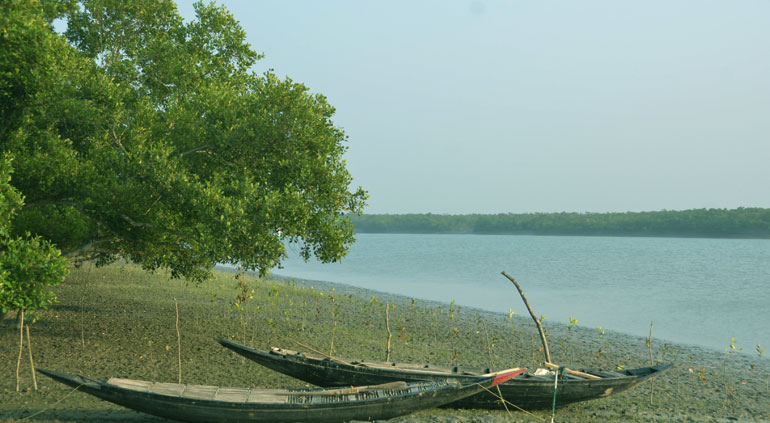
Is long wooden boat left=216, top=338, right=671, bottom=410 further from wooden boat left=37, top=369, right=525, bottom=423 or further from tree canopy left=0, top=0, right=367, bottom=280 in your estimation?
tree canopy left=0, top=0, right=367, bottom=280

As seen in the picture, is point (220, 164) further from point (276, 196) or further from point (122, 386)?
point (122, 386)

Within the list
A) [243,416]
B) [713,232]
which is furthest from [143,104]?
[713,232]

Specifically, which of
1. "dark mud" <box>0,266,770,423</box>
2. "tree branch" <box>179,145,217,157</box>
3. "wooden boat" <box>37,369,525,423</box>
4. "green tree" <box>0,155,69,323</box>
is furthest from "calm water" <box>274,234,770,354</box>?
"green tree" <box>0,155,69,323</box>

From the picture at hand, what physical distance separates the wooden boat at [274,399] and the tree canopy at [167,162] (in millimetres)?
3192

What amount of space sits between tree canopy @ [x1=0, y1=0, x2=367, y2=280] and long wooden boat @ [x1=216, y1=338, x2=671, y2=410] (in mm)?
2229

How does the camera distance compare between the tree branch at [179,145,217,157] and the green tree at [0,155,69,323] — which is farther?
the tree branch at [179,145,217,157]

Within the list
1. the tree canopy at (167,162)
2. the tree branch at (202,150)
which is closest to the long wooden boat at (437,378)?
the tree canopy at (167,162)

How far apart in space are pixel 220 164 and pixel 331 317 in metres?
11.7

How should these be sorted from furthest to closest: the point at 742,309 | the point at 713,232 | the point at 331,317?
1. the point at 713,232
2. the point at 742,309
3. the point at 331,317

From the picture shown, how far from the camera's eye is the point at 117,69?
16266 millimetres

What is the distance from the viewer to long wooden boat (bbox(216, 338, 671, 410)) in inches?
436

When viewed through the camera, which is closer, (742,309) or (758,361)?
(758,361)

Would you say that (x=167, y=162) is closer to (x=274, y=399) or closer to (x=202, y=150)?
(x=202, y=150)

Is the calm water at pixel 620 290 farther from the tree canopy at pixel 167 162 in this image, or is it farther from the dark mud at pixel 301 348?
the tree canopy at pixel 167 162
